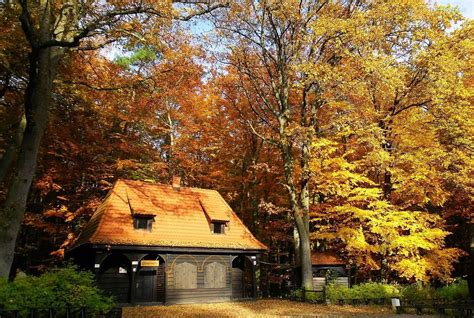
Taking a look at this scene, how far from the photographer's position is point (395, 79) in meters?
17.1

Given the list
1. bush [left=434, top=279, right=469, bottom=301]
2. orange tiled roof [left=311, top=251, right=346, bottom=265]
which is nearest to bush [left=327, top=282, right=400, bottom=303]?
bush [left=434, top=279, right=469, bottom=301]

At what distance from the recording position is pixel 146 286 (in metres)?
20.3

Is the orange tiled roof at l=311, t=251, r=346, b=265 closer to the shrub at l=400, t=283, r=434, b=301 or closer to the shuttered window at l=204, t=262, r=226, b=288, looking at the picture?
the shrub at l=400, t=283, r=434, b=301

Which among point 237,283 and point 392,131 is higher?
point 392,131

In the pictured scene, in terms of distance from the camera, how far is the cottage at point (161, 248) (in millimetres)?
18766

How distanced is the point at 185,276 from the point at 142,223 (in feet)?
12.0

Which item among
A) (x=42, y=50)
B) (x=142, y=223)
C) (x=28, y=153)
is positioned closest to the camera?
(x=28, y=153)

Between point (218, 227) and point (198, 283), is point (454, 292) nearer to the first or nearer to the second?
point (218, 227)

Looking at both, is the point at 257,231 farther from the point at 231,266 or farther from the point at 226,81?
the point at 226,81

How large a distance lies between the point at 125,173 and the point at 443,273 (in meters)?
20.8

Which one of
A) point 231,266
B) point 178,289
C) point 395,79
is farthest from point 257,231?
point 395,79

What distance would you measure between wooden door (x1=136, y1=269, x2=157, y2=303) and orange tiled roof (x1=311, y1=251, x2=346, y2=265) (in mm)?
9328

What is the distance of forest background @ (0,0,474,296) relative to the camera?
1616 centimetres

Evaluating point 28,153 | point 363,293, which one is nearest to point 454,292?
point 363,293
